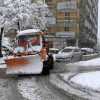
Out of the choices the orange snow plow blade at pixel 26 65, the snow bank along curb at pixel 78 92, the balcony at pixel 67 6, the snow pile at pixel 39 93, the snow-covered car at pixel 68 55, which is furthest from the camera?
the balcony at pixel 67 6

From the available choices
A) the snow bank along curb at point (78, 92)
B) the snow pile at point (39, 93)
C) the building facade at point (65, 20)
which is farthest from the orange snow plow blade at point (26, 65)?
the building facade at point (65, 20)

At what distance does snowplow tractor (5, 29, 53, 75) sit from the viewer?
72.0 feet

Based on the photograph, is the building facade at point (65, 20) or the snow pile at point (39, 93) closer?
the snow pile at point (39, 93)

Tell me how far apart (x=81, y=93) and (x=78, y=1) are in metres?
83.1

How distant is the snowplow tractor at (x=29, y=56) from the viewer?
21.9 m

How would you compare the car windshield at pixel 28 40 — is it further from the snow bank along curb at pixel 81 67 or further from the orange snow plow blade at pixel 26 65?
the snow bank along curb at pixel 81 67

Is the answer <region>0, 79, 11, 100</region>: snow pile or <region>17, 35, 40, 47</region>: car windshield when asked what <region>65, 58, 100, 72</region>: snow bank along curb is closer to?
<region>17, 35, 40, 47</region>: car windshield

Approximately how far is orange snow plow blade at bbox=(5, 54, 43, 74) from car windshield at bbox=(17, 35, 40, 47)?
2.36m

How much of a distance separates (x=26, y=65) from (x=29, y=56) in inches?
21.6

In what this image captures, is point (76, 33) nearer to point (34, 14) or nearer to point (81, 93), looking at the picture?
point (34, 14)

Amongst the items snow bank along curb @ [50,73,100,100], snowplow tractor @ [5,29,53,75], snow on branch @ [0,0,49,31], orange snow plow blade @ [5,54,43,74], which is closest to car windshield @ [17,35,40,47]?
snowplow tractor @ [5,29,53,75]

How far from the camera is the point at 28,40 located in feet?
80.9

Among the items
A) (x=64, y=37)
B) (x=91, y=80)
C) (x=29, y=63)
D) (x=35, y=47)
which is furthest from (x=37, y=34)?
(x=64, y=37)

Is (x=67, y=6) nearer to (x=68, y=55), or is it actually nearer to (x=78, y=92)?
(x=68, y=55)
